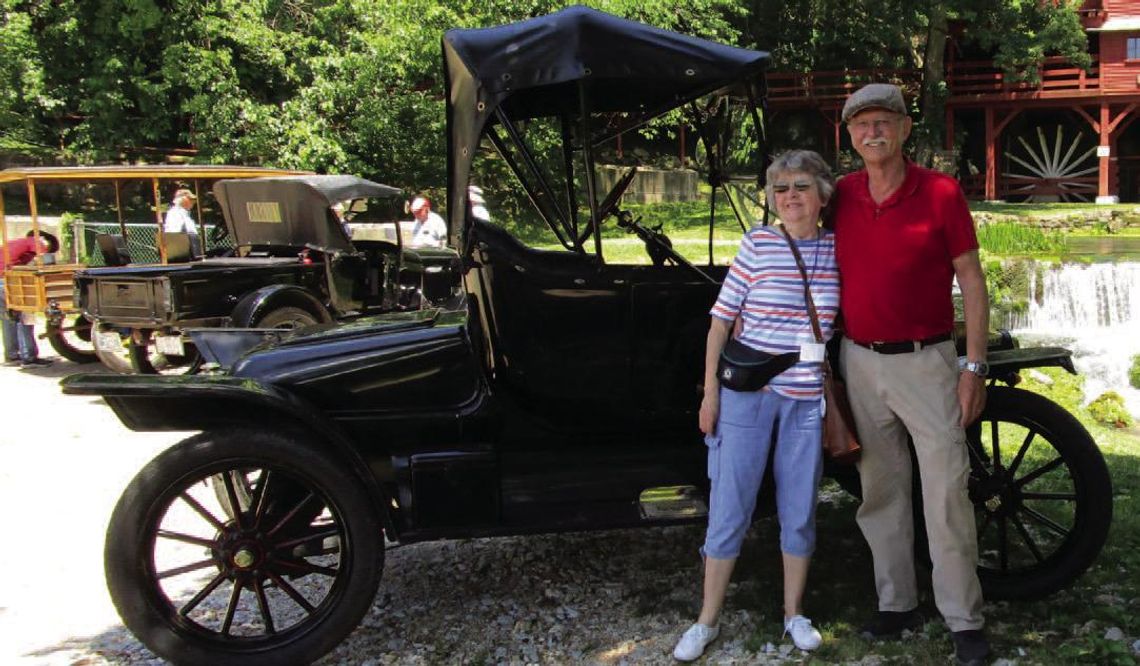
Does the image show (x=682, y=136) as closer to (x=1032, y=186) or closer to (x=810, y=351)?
(x=810, y=351)

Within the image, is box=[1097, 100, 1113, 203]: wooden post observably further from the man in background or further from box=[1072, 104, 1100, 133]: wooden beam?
the man in background

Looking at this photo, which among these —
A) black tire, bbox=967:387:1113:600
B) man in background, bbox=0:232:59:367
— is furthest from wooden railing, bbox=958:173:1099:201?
black tire, bbox=967:387:1113:600

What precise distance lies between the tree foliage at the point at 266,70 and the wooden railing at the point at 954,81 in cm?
245

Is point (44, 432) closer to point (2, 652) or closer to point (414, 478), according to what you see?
point (2, 652)

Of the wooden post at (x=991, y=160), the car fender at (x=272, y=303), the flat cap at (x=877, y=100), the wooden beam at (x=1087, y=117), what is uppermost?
the wooden beam at (x=1087, y=117)

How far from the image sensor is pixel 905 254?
3135 mm

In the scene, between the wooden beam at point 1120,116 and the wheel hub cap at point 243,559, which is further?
the wooden beam at point 1120,116

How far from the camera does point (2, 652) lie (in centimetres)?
374

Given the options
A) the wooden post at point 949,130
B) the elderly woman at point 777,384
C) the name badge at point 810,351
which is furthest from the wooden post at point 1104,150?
the name badge at point 810,351

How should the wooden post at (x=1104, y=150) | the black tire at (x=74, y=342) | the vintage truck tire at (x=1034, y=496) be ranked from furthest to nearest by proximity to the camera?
1. the wooden post at (x=1104, y=150)
2. the black tire at (x=74, y=342)
3. the vintage truck tire at (x=1034, y=496)

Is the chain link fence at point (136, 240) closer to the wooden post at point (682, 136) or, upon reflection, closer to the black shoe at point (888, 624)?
the wooden post at point (682, 136)

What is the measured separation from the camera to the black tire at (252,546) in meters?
3.25

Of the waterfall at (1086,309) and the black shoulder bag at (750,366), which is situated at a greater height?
the black shoulder bag at (750,366)

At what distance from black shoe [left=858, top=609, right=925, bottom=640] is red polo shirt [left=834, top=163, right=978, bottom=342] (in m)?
1.07
